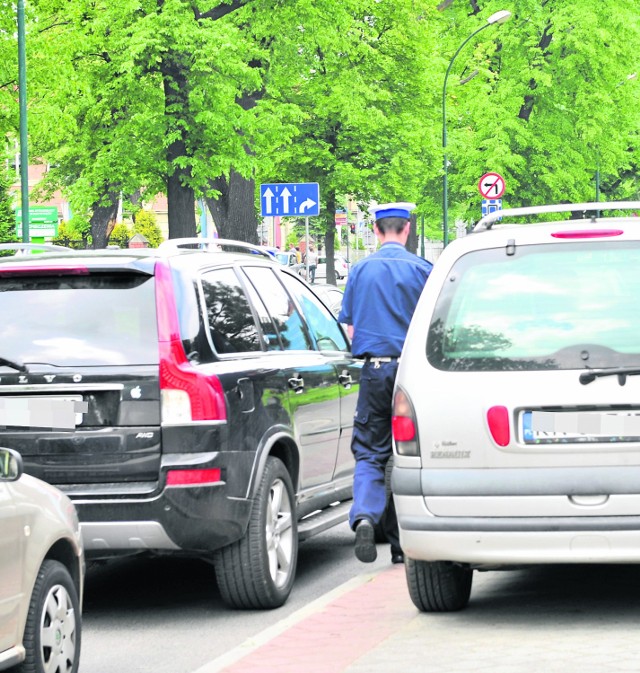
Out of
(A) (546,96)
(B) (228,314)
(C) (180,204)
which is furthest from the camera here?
(A) (546,96)

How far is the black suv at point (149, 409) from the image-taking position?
7168mm

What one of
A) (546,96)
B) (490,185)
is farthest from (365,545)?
(546,96)

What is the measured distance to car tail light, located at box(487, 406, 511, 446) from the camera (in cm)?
649

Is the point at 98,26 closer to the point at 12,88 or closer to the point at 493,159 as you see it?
the point at 12,88

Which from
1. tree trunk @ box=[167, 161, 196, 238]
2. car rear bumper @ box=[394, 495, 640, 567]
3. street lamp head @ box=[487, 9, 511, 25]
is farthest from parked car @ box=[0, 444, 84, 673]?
street lamp head @ box=[487, 9, 511, 25]

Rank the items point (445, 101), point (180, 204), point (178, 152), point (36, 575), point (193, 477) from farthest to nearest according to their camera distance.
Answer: point (445, 101) < point (180, 204) < point (178, 152) < point (193, 477) < point (36, 575)

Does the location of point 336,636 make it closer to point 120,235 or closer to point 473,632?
point 473,632

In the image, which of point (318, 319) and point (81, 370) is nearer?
point (81, 370)

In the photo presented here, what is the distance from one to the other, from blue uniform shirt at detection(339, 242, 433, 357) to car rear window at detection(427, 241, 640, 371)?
149cm

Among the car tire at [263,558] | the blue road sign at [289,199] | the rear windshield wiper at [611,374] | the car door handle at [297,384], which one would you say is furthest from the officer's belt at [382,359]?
the blue road sign at [289,199]

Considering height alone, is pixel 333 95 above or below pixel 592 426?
above

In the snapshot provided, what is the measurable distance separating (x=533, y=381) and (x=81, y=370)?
7.01 feet

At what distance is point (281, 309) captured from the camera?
29.1 ft

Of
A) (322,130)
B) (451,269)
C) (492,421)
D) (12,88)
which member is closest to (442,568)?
(492,421)
